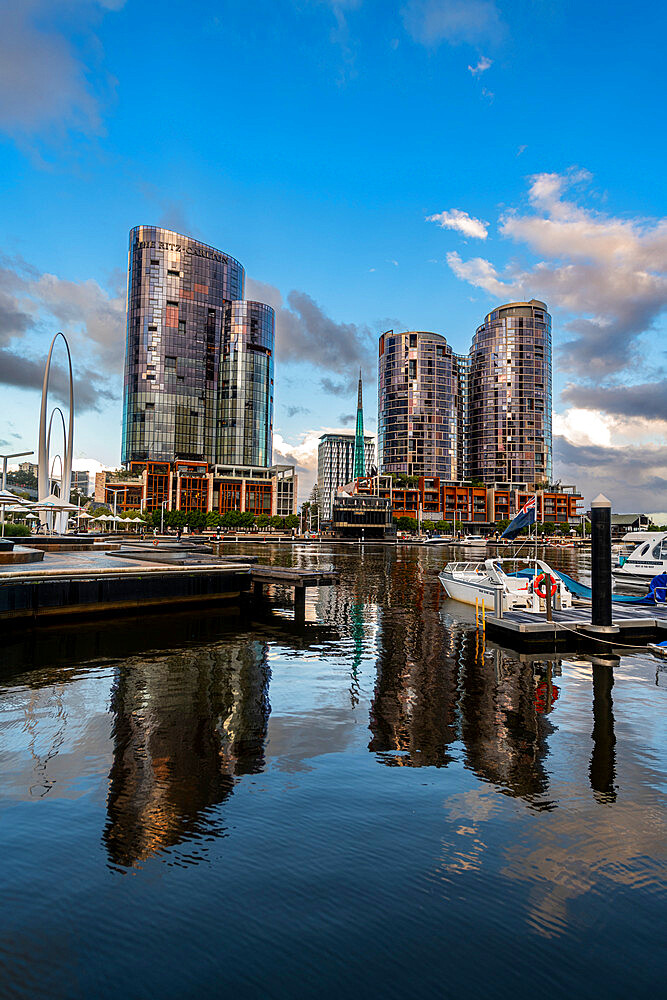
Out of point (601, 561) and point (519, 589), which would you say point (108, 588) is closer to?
point (519, 589)

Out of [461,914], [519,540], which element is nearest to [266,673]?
[461,914]

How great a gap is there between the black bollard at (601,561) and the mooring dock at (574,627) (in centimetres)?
74

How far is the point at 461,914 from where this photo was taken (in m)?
8.41

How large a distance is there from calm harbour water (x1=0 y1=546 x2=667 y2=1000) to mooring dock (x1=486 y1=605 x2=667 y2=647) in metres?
6.36

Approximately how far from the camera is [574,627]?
92.4 feet

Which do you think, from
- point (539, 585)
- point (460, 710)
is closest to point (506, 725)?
point (460, 710)

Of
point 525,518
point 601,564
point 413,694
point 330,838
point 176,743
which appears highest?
point 525,518

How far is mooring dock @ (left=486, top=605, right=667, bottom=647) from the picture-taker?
27844mm

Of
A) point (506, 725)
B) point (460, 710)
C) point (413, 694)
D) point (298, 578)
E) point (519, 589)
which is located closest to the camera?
point (506, 725)

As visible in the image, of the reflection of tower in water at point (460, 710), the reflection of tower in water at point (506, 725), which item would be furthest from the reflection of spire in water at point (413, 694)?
the reflection of tower in water at point (506, 725)

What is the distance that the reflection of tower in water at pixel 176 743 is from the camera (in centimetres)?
1077

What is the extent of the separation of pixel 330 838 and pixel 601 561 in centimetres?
2106

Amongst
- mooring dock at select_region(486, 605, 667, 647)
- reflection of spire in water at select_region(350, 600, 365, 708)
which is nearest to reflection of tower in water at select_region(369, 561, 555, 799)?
reflection of spire in water at select_region(350, 600, 365, 708)

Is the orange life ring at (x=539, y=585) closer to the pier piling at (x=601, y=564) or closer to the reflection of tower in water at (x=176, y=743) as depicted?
the pier piling at (x=601, y=564)
